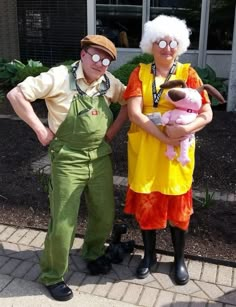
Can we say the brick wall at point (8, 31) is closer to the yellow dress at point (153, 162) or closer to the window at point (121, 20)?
the window at point (121, 20)

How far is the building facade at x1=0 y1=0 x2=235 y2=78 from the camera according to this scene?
343 inches

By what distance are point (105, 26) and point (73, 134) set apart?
7.21 meters

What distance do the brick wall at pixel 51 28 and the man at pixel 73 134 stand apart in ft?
23.8

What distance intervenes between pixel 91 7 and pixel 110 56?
7161 mm

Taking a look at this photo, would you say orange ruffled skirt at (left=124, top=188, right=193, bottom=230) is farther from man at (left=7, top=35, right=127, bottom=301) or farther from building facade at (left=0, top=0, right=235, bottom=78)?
building facade at (left=0, top=0, right=235, bottom=78)

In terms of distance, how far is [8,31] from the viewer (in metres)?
10.4

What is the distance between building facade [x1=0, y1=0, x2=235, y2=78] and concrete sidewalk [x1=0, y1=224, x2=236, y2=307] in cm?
Result: 647

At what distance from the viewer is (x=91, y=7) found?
30.1ft

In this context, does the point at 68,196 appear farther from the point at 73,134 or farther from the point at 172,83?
the point at 172,83

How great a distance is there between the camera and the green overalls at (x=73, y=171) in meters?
2.56

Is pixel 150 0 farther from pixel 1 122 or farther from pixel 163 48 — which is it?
pixel 163 48

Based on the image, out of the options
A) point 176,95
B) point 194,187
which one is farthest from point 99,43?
point 194,187

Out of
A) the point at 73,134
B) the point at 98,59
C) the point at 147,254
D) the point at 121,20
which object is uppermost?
the point at 98,59

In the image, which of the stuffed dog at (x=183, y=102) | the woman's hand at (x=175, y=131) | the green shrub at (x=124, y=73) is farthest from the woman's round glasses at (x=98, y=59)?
the green shrub at (x=124, y=73)
